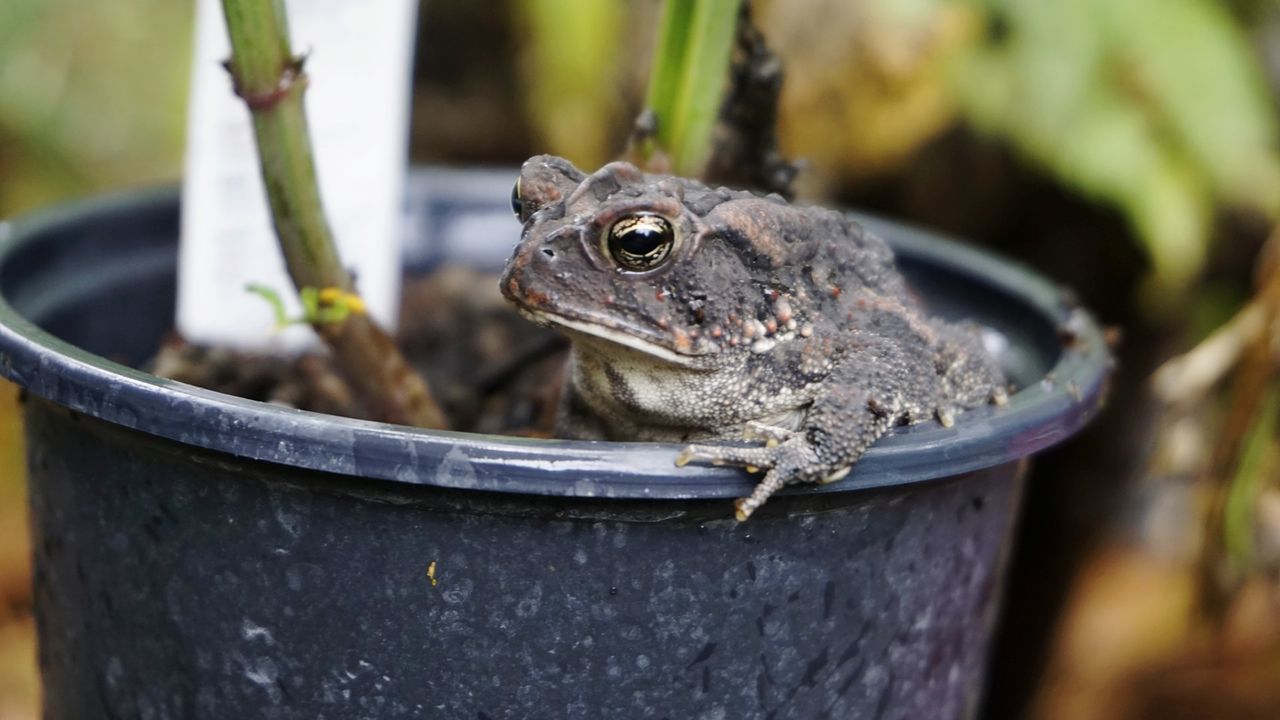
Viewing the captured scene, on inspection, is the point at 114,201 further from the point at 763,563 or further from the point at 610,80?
the point at 610,80

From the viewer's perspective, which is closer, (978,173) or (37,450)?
(37,450)

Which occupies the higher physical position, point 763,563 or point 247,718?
point 763,563

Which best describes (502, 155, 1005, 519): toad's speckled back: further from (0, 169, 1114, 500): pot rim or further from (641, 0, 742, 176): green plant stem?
(641, 0, 742, 176): green plant stem

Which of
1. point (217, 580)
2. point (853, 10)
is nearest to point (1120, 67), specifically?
point (853, 10)

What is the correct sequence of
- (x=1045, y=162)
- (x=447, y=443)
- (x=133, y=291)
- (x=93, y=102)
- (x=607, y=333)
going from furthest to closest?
1. (x=93, y=102)
2. (x=1045, y=162)
3. (x=133, y=291)
4. (x=607, y=333)
5. (x=447, y=443)

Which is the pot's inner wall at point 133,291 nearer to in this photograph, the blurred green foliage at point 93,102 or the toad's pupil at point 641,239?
the toad's pupil at point 641,239

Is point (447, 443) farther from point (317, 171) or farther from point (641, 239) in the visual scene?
point (317, 171)

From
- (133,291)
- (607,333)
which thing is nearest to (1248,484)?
(607,333)

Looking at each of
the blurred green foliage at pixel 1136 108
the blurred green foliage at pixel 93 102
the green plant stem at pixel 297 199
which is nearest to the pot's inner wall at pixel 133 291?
the green plant stem at pixel 297 199
